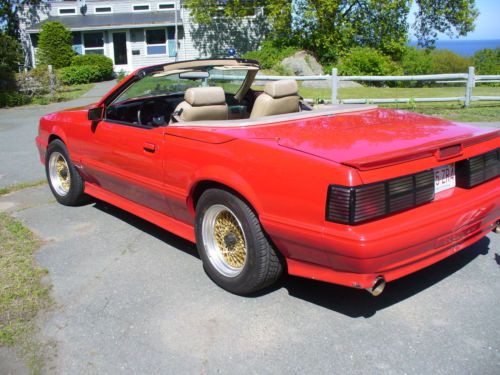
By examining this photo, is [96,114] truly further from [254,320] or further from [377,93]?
[377,93]

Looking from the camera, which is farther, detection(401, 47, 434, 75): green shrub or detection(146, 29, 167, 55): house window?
detection(146, 29, 167, 55): house window

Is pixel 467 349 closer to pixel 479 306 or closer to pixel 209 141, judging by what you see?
pixel 479 306

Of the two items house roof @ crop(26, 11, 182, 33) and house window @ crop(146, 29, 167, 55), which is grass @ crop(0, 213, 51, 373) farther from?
house window @ crop(146, 29, 167, 55)

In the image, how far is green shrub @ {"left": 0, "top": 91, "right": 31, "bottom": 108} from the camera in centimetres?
1798

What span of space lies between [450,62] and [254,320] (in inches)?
1491

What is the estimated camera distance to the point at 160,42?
107 ft

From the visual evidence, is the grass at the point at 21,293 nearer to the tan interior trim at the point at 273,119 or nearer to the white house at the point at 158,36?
the tan interior trim at the point at 273,119

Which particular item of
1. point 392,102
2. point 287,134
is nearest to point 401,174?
point 287,134

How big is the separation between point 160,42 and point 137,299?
30.8 meters

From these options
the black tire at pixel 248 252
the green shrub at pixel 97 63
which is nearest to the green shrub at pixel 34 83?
the green shrub at pixel 97 63

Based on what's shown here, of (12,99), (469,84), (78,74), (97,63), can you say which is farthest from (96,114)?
(97,63)

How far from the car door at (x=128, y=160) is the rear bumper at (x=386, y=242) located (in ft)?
4.43

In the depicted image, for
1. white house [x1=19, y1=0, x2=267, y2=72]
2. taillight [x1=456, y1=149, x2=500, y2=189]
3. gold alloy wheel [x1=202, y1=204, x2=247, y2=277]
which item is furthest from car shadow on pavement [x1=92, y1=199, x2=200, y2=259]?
white house [x1=19, y1=0, x2=267, y2=72]

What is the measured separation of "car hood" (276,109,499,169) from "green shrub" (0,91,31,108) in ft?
54.3
